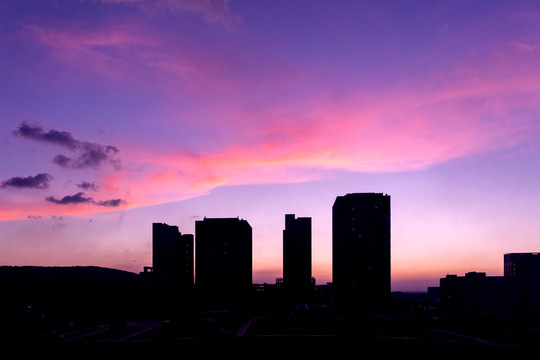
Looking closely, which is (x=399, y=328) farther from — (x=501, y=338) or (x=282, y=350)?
(x=282, y=350)

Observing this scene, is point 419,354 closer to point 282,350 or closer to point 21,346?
point 282,350

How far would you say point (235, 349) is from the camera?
70.5 ft

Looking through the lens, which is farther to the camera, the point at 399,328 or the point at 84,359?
the point at 399,328

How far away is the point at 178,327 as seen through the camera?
185 feet

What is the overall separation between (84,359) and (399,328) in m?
49.4

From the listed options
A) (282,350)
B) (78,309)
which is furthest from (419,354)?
(78,309)

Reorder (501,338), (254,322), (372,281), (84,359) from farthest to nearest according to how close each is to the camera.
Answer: (372,281), (254,322), (501,338), (84,359)

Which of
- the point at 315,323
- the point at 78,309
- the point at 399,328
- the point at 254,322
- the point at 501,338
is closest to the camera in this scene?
the point at 501,338

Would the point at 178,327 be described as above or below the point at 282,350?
below

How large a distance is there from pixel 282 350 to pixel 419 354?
6.62 metres

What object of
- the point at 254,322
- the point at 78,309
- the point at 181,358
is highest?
the point at 181,358

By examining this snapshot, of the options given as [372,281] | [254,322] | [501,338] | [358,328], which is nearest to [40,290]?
[372,281]

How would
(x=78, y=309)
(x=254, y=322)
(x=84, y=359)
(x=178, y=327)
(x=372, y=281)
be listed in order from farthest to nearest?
(x=372, y=281) < (x=78, y=309) < (x=254, y=322) < (x=178, y=327) < (x=84, y=359)

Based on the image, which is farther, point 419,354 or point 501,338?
point 501,338
